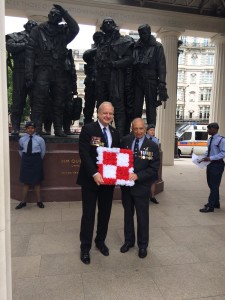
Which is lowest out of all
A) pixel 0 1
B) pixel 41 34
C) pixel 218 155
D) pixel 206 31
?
pixel 218 155

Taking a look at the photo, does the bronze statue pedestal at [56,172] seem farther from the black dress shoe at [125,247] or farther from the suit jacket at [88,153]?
the suit jacket at [88,153]

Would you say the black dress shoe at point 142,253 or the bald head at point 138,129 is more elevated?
the bald head at point 138,129

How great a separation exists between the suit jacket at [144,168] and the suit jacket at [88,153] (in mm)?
246

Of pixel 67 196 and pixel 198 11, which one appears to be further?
pixel 198 11

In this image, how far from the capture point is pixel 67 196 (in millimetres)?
6125

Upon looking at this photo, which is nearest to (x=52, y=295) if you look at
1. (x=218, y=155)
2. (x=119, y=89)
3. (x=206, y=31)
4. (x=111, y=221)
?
(x=111, y=221)

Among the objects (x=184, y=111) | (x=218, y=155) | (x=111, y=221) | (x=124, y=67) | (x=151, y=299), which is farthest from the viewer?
(x=184, y=111)

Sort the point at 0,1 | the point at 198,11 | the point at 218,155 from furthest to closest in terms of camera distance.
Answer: the point at 198,11, the point at 218,155, the point at 0,1

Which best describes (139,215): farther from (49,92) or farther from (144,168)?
(49,92)

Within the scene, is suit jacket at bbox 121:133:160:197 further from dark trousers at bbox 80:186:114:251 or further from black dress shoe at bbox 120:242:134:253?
black dress shoe at bbox 120:242:134:253

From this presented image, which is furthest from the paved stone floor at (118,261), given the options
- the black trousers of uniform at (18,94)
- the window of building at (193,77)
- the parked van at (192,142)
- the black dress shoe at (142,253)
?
the window of building at (193,77)

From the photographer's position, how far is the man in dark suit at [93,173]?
327cm

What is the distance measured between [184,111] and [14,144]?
209 feet

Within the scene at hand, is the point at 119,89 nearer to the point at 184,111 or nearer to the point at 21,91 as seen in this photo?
the point at 21,91
